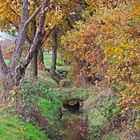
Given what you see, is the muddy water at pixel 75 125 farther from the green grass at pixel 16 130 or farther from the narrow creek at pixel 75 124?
the green grass at pixel 16 130

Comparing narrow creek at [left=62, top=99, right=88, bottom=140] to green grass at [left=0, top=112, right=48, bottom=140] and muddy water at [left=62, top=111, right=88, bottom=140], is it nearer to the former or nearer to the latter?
muddy water at [left=62, top=111, right=88, bottom=140]

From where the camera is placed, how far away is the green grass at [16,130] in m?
14.2

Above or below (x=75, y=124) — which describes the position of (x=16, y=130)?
above

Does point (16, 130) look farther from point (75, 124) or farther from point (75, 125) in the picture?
point (75, 124)

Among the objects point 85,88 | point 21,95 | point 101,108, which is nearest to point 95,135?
point 101,108

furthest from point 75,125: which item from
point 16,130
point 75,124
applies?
point 16,130

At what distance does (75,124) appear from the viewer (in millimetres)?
23484

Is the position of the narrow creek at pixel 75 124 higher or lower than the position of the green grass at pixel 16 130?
lower

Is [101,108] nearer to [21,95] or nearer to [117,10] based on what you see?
[21,95]

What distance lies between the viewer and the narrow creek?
20.5m

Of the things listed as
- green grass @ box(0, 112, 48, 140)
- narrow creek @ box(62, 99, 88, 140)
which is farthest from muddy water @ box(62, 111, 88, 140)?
Answer: green grass @ box(0, 112, 48, 140)

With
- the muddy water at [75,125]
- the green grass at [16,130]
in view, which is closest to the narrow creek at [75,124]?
the muddy water at [75,125]

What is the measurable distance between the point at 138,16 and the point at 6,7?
17601mm

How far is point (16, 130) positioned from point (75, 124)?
8.67 m
